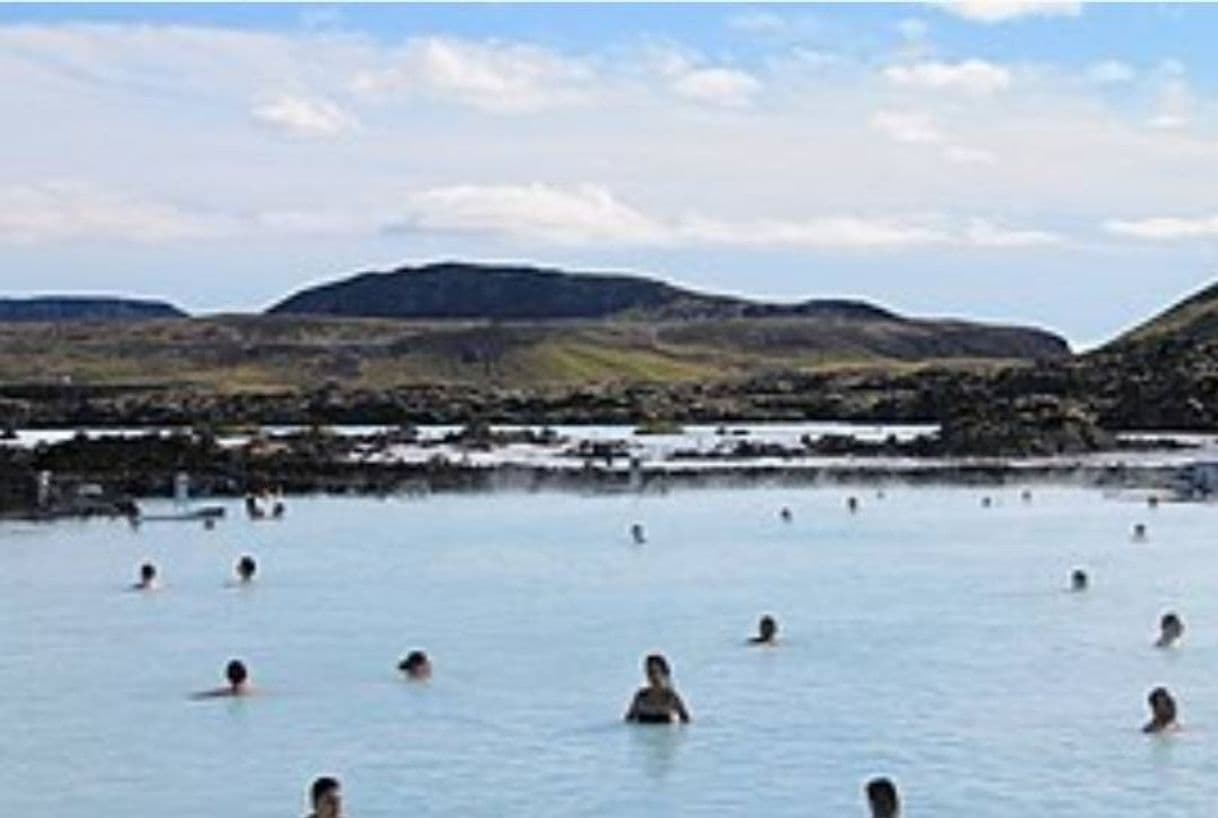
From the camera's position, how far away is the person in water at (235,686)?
2514 centimetres

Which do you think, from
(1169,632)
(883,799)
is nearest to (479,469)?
(1169,632)

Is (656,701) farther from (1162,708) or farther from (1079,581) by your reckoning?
(1079,581)

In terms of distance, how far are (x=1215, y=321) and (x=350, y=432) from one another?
55.4m

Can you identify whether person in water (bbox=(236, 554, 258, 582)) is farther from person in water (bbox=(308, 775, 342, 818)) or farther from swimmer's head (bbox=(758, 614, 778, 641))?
person in water (bbox=(308, 775, 342, 818))

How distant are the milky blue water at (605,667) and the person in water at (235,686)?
258 millimetres

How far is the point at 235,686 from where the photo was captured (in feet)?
83.1

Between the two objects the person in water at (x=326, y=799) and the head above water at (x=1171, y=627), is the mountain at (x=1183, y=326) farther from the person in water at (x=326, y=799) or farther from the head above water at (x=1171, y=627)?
the person in water at (x=326, y=799)

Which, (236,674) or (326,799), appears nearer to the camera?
(326,799)

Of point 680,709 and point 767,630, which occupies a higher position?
point 767,630

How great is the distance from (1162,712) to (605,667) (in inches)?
306

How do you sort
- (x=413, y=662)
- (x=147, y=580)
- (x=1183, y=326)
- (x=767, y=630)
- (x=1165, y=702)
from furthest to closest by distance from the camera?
(x=1183, y=326)
(x=147, y=580)
(x=767, y=630)
(x=413, y=662)
(x=1165, y=702)

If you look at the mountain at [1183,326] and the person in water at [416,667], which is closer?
the person in water at [416,667]

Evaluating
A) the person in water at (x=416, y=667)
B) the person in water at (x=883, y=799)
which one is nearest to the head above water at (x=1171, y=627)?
the person in water at (x=416, y=667)

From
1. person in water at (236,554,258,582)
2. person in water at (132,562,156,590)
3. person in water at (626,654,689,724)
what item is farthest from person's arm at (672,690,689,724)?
person in water at (236,554,258,582)
